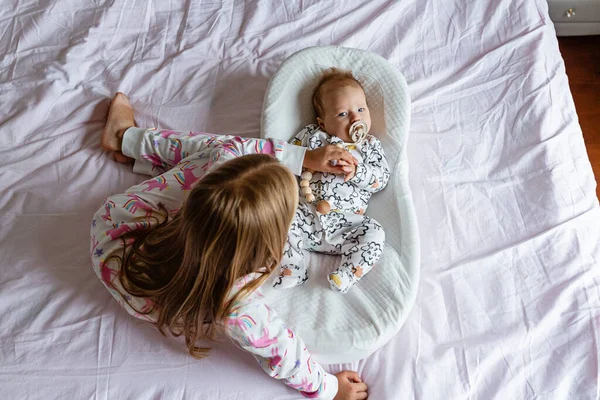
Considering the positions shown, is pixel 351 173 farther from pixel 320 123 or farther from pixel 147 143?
pixel 147 143

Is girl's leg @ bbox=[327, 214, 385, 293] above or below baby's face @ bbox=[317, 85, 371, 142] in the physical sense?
below

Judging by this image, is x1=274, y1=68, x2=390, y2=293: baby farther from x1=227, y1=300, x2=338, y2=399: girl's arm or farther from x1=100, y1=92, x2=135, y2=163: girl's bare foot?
x1=100, y1=92, x2=135, y2=163: girl's bare foot

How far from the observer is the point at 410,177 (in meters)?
1.26

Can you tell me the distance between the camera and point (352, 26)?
1473 mm

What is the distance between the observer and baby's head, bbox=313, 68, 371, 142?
124 centimetres

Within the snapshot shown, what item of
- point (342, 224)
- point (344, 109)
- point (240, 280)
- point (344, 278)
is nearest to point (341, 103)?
point (344, 109)

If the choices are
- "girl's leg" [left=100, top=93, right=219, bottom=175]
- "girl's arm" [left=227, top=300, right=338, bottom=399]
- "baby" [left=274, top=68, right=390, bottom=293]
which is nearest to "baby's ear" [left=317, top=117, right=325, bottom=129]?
"baby" [left=274, top=68, right=390, bottom=293]

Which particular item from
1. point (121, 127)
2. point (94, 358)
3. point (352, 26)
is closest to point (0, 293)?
point (94, 358)

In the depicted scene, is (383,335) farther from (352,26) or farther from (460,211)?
(352,26)

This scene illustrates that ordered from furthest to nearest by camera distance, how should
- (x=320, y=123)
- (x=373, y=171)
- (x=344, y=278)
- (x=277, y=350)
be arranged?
(x=320, y=123), (x=373, y=171), (x=344, y=278), (x=277, y=350)

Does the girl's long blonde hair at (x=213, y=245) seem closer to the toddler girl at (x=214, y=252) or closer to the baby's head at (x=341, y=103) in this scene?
the toddler girl at (x=214, y=252)

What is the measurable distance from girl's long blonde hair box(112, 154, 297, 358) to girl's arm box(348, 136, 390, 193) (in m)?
0.35

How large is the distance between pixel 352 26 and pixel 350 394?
0.98 m

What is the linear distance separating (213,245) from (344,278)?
362 millimetres
